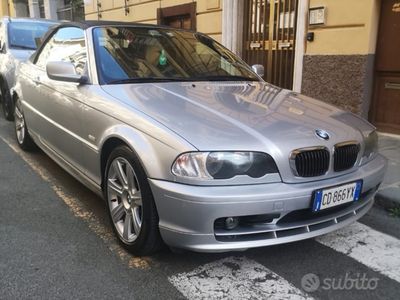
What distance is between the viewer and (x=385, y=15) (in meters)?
6.18

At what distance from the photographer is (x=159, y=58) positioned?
3.71m

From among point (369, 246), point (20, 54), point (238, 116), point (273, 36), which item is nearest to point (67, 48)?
point (238, 116)

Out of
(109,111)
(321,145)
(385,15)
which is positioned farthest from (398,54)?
(109,111)

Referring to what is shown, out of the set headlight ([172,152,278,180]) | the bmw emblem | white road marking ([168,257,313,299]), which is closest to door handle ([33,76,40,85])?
headlight ([172,152,278,180])

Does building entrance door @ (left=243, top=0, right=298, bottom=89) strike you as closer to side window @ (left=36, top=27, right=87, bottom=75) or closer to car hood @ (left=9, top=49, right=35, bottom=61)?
car hood @ (left=9, top=49, right=35, bottom=61)

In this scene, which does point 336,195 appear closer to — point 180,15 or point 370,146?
point 370,146

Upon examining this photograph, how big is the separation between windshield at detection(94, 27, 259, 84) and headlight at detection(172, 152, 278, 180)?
3.94ft

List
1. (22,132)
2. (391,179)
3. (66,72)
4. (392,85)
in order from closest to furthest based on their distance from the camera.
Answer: (66,72) → (391,179) → (22,132) → (392,85)

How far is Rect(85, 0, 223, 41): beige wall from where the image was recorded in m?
9.17

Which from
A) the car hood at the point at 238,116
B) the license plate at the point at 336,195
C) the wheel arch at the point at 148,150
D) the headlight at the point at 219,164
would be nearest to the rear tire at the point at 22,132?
the car hood at the point at 238,116

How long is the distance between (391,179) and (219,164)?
2640 millimetres

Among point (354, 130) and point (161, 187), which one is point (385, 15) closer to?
point (354, 130)

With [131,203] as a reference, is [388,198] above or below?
below

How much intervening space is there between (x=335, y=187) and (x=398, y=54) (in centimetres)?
422
